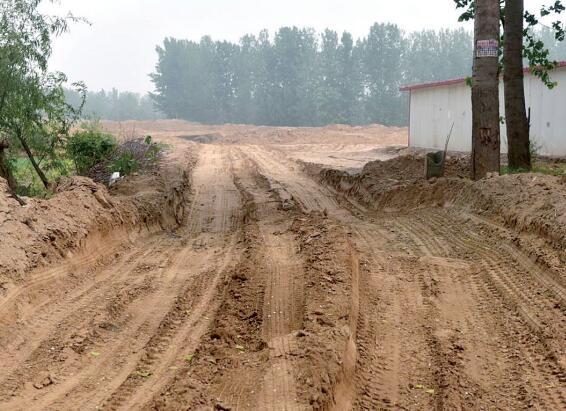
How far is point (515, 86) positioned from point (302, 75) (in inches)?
2673

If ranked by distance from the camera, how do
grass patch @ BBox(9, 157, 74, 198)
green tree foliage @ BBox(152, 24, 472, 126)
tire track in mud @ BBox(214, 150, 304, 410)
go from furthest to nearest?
green tree foliage @ BBox(152, 24, 472, 126) < grass patch @ BBox(9, 157, 74, 198) < tire track in mud @ BBox(214, 150, 304, 410)

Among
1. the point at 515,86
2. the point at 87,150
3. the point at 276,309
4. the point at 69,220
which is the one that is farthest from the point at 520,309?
the point at 87,150

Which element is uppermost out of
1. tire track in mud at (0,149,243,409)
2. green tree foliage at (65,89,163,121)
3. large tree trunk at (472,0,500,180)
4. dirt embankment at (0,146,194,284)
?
green tree foliage at (65,89,163,121)

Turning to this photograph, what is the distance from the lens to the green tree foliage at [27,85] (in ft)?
44.0

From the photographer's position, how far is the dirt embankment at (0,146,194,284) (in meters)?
6.10

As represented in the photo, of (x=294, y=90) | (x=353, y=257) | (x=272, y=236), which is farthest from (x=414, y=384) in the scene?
(x=294, y=90)

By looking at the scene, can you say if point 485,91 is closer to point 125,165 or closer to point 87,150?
point 125,165

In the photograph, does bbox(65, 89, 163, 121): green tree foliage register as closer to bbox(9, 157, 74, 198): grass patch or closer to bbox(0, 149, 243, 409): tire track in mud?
bbox(9, 157, 74, 198): grass patch

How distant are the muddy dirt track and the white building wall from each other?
1287 centimetres

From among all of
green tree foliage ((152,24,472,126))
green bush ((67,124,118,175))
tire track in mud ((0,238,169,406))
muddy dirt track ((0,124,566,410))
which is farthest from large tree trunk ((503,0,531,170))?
green tree foliage ((152,24,472,126))

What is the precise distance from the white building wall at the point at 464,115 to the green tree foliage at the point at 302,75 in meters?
44.8

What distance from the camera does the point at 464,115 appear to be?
2509 cm

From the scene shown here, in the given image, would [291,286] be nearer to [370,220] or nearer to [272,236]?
[272,236]

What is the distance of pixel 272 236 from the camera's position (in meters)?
8.90
